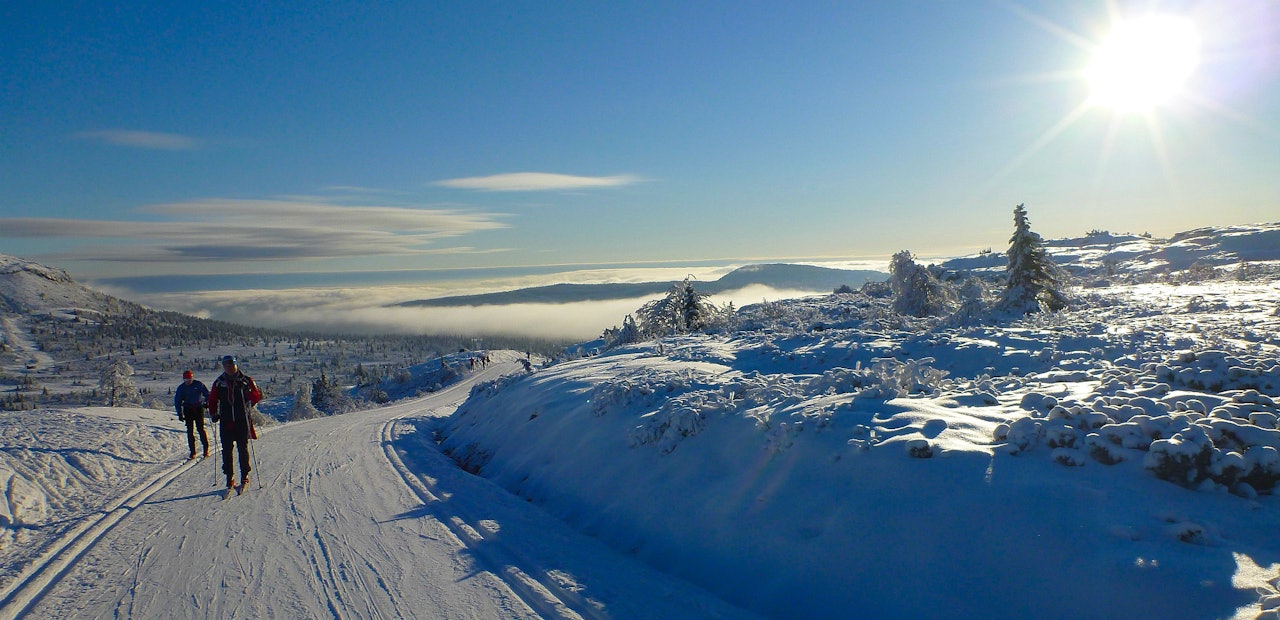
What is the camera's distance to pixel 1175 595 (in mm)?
4191

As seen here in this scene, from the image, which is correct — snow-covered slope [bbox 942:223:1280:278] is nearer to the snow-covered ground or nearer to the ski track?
the snow-covered ground

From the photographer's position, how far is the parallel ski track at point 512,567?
5.52 metres

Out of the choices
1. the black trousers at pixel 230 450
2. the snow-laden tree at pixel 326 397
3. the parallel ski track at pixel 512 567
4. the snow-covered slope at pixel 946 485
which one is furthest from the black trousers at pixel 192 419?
the snow-laden tree at pixel 326 397

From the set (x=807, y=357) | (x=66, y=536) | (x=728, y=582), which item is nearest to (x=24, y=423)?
(x=66, y=536)

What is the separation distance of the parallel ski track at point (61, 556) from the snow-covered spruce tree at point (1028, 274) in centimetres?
2981

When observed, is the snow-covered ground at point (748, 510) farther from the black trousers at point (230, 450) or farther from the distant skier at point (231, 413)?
the distant skier at point (231, 413)

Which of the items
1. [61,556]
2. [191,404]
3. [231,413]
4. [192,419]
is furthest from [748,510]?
[192,419]

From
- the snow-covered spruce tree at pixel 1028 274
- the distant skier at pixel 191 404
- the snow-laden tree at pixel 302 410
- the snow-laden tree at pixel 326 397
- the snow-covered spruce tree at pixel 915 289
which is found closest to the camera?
the distant skier at pixel 191 404

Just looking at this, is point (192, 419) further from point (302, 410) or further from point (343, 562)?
point (302, 410)

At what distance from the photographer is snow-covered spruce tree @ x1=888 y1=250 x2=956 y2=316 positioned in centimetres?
2825

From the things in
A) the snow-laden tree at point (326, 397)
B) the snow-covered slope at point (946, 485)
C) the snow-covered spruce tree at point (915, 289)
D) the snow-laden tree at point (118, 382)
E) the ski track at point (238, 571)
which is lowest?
the snow-laden tree at point (326, 397)

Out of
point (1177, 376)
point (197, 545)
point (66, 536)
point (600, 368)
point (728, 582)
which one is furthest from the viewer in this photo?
point (600, 368)

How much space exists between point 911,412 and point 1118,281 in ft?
197

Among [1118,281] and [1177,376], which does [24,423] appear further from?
[1118,281]
